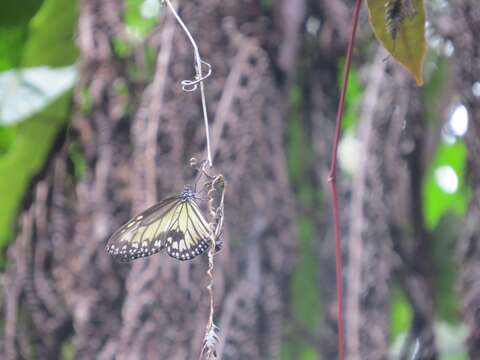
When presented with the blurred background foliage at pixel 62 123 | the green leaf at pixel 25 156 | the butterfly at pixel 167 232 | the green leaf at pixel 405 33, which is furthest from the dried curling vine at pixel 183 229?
the green leaf at pixel 25 156

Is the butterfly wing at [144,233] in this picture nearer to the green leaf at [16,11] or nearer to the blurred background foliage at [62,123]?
the blurred background foliage at [62,123]

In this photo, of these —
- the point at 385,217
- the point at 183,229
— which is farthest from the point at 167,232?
the point at 385,217

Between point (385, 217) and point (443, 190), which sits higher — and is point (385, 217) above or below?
below

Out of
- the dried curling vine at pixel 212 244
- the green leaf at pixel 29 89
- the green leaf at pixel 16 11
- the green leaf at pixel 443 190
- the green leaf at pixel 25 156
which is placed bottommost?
the dried curling vine at pixel 212 244

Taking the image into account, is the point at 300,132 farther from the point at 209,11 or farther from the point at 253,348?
the point at 253,348

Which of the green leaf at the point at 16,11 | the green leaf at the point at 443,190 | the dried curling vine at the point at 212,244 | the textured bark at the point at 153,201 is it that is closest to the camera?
the dried curling vine at the point at 212,244

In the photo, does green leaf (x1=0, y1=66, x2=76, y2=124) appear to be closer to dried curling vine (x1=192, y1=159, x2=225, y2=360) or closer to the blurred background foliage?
the blurred background foliage

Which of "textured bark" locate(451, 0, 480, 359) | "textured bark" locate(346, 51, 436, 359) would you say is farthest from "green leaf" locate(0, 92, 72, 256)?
"textured bark" locate(451, 0, 480, 359)

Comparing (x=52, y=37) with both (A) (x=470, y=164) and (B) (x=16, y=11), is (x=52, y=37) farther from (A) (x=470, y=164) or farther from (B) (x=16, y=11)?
(A) (x=470, y=164)
